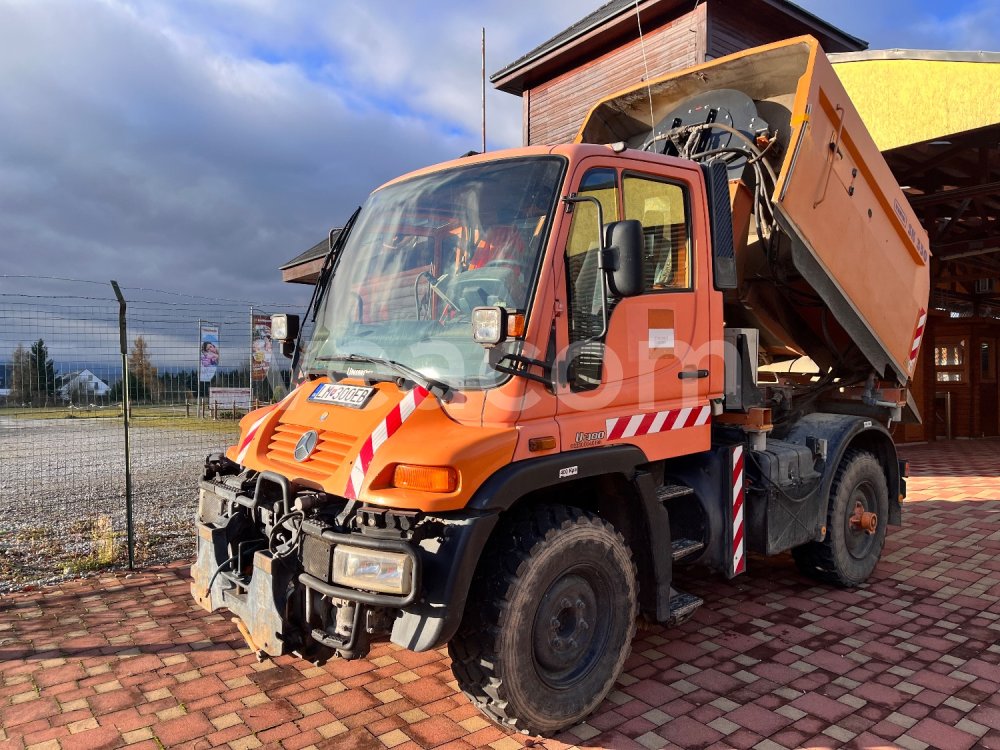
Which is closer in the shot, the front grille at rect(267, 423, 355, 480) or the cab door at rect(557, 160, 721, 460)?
the front grille at rect(267, 423, 355, 480)

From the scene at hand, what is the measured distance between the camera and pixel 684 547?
3971mm

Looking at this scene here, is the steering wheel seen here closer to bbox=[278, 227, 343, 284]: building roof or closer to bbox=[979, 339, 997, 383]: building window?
bbox=[278, 227, 343, 284]: building roof

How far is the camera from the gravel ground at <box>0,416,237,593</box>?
579 centimetres

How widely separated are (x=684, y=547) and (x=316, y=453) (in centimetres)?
214

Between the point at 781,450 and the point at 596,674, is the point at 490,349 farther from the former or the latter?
the point at 781,450

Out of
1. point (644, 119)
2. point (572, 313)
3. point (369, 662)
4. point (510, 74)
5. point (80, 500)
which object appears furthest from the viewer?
point (510, 74)

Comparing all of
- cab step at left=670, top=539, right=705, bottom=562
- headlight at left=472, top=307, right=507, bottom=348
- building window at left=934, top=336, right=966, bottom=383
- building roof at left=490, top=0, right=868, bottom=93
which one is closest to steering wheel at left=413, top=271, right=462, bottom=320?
headlight at left=472, top=307, right=507, bottom=348

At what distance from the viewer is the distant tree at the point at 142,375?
19.7 feet

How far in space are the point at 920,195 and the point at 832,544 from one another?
6.54 metres

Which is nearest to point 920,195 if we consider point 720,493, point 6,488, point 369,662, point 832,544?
point 832,544

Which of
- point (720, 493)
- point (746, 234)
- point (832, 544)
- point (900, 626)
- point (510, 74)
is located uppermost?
point (510, 74)

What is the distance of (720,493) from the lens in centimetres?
415

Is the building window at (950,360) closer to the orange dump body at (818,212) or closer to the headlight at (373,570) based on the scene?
the orange dump body at (818,212)

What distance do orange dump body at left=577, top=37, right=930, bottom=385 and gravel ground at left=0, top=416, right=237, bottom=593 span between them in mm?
5023
